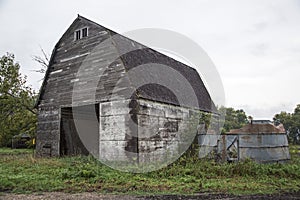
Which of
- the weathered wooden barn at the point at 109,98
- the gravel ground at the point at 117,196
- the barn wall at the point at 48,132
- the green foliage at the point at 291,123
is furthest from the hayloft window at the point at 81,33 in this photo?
the green foliage at the point at 291,123

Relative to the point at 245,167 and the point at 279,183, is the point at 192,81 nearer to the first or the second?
the point at 245,167

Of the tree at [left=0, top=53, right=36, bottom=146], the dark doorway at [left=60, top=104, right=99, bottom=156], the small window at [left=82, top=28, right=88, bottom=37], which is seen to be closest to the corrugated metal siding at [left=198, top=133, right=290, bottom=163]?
the dark doorway at [left=60, top=104, right=99, bottom=156]

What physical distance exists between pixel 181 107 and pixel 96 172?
6.77 m

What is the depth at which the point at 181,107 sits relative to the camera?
14602mm

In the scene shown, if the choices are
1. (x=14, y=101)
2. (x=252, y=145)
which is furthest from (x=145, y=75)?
(x=14, y=101)

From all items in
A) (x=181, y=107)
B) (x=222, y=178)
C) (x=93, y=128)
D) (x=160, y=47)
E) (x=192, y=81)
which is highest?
(x=160, y=47)

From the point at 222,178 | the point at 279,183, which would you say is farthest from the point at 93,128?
the point at 279,183

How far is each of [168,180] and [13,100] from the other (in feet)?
56.7

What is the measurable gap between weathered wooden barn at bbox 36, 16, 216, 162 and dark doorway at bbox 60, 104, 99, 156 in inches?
2.3

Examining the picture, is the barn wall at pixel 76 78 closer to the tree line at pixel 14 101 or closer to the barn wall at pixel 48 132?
the barn wall at pixel 48 132

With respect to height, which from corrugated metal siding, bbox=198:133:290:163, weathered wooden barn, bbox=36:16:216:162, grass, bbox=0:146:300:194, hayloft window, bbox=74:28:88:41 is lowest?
grass, bbox=0:146:300:194

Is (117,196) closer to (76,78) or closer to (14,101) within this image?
(76,78)

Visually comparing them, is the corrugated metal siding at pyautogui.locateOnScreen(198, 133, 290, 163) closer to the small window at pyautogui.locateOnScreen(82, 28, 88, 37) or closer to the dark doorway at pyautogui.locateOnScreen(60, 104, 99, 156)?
the dark doorway at pyautogui.locateOnScreen(60, 104, 99, 156)

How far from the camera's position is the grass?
23.9ft
